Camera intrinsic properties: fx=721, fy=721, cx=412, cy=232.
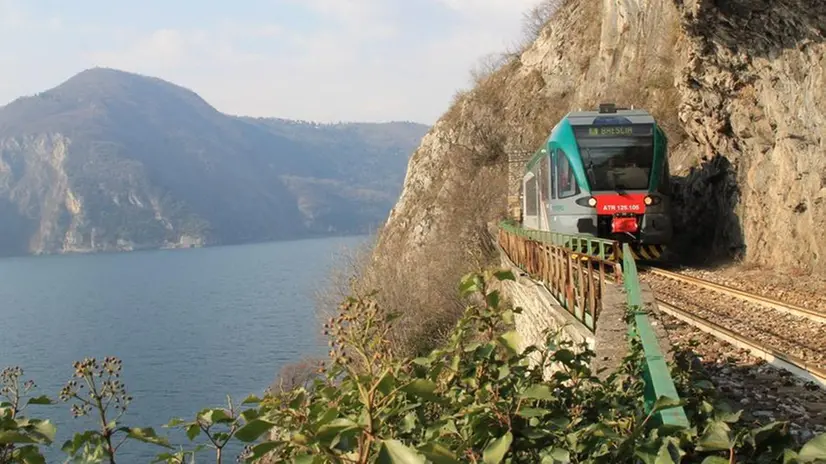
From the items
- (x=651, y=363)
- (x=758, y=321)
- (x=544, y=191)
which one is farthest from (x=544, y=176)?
(x=651, y=363)

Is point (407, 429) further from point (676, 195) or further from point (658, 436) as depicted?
point (676, 195)

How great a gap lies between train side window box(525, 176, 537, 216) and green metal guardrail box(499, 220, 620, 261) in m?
1.47

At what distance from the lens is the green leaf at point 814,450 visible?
4.57ft

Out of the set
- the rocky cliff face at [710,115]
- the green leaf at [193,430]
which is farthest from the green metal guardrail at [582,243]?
the green leaf at [193,430]

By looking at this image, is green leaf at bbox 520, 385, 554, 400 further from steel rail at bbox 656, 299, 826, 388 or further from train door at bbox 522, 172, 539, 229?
train door at bbox 522, 172, 539, 229

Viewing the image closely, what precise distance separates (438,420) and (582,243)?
9.16m

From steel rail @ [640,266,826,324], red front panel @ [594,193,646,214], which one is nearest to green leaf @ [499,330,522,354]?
steel rail @ [640,266,826,324]

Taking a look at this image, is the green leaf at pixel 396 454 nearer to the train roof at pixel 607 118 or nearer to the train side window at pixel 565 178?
the train side window at pixel 565 178

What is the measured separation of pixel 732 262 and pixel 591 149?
4.05 meters

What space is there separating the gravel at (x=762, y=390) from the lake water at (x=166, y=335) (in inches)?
272

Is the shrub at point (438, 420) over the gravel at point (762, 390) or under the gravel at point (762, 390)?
over

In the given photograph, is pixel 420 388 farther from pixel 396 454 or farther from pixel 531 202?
pixel 531 202

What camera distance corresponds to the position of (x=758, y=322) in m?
8.32

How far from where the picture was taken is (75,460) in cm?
189
